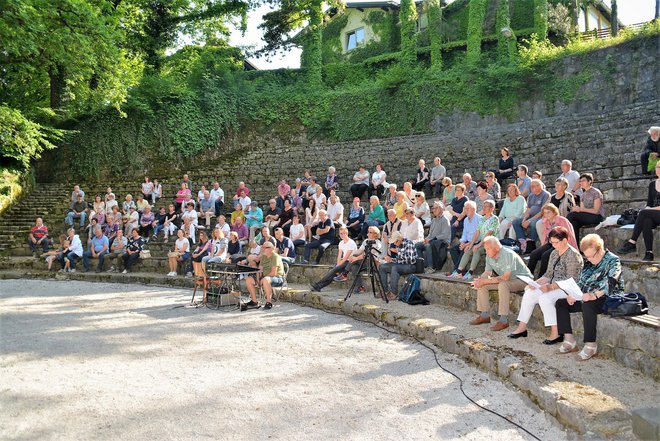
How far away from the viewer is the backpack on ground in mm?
7495

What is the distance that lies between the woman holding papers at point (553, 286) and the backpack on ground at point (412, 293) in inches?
85.9

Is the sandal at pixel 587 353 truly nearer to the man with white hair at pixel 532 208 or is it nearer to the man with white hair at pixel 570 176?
the man with white hair at pixel 532 208

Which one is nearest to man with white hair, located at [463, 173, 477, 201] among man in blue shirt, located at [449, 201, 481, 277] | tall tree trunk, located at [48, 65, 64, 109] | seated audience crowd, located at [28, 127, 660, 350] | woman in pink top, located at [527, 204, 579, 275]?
seated audience crowd, located at [28, 127, 660, 350]

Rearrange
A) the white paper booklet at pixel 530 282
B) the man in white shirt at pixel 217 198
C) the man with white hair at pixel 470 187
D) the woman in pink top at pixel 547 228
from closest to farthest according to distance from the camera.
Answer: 1. the white paper booklet at pixel 530 282
2. the woman in pink top at pixel 547 228
3. the man with white hair at pixel 470 187
4. the man in white shirt at pixel 217 198

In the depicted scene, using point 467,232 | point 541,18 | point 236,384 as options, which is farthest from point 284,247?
point 541,18

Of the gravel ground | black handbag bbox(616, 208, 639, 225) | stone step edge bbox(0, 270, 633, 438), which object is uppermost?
black handbag bbox(616, 208, 639, 225)

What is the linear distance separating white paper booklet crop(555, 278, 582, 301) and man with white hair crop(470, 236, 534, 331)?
37.1 inches

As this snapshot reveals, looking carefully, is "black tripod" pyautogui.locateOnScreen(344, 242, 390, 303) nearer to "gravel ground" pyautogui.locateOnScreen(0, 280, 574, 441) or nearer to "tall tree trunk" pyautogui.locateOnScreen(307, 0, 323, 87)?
"gravel ground" pyautogui.locateOnScreen(0, 280, 574, 441)

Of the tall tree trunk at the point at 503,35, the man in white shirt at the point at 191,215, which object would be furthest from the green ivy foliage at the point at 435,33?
the man in white shirt at the point at 191,215

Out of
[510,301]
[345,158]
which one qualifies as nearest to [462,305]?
[510,301]

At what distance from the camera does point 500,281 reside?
5758 mm

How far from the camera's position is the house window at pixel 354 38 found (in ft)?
101

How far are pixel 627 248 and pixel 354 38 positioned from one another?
27485mm

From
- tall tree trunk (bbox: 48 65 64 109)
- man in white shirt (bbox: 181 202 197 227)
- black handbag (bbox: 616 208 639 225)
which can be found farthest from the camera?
tall tree trunk (bbox: 48 65 64 109)
